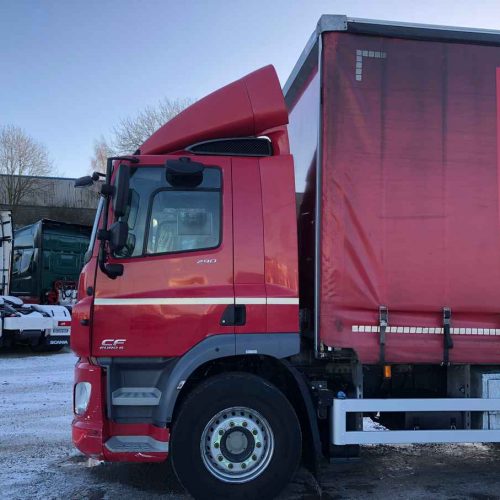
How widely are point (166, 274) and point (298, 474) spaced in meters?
2.33

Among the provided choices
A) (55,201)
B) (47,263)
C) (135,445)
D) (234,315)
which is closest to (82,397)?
(135,445)

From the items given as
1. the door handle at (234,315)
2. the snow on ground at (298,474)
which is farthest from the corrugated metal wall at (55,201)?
the door handle at (234,315)

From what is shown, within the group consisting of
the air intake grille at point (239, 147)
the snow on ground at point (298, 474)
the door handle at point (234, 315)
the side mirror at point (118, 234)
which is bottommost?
the snow on ground at point (298, 474)

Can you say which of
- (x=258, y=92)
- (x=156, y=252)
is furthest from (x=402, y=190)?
(x=156, y=252)

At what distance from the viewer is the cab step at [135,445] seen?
4.14 meters

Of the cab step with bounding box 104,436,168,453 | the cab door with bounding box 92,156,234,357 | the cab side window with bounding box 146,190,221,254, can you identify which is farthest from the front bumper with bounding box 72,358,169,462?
the cab side window with bounding box 146,190,221,254

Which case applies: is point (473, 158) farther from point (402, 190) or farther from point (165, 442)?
point (165, 442)

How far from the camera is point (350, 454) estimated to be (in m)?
4.47

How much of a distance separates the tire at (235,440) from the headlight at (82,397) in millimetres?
746

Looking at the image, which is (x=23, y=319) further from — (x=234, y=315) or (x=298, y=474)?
(x=234, y=315)

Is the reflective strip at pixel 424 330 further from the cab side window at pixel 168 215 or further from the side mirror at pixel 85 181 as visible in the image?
the side mirror at pixel 85 181

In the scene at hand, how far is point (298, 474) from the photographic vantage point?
5.02 metres

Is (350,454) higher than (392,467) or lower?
higher

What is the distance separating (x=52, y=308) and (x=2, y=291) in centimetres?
170
